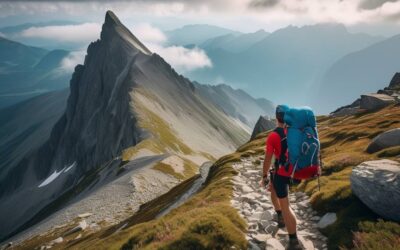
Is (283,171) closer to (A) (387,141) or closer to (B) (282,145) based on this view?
(B) (282,145)

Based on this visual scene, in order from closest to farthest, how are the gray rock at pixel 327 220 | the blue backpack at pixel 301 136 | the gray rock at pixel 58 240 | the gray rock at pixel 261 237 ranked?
the blue backpack at pixel 301 136 < the gray rock at pixel 261 237 < the gray rock at pixel 327 220 < the gray rock at pixel 58 240

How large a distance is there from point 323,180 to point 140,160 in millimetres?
90874

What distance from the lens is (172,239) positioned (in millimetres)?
15953

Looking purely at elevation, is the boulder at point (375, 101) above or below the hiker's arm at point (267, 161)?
below

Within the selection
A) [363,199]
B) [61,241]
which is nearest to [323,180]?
[363,199]

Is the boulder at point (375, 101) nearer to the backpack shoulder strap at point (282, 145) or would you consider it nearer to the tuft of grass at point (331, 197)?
the tuft of grass at point (331, 197)

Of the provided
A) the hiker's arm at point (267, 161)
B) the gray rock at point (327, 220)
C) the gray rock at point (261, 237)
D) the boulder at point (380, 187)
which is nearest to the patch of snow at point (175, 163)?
the gray rock at point (327, 220)

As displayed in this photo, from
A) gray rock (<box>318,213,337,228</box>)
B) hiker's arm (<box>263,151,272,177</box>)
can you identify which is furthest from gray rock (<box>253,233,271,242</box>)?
hiker's arm (<box>263,151,272,177</box>)

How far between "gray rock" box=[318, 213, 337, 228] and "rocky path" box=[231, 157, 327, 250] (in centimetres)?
30

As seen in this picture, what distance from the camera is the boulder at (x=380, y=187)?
47.7 feet

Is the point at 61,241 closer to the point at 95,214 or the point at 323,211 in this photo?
the point at 95,214

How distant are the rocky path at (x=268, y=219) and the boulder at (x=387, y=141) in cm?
1041

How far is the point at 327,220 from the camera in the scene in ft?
55.6

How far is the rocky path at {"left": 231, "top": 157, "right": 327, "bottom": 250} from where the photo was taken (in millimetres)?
15373
